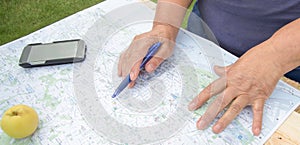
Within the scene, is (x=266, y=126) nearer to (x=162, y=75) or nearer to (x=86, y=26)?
(x=162, y=75)

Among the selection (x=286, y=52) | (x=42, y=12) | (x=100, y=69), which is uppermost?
(x=286, y=52)

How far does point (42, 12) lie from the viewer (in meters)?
→ 1.91

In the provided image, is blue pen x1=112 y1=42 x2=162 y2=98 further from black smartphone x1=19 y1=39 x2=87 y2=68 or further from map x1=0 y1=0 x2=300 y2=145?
black smartphone x1=19 y1=39 x2=87 y2=68

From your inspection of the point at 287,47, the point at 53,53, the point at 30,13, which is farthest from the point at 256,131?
the point at 30,13

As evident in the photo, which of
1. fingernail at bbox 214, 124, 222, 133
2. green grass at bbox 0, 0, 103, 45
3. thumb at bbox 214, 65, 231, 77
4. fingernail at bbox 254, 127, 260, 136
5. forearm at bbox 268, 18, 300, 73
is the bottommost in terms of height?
green grass at bbox 0, 0, 103, 45

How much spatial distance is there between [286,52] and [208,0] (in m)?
0.28

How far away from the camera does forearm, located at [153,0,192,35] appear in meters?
0.84

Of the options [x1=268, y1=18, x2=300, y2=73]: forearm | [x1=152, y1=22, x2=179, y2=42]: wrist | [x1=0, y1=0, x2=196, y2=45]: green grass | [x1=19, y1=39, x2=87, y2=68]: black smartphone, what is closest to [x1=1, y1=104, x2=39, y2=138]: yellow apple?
[x1=19, y1=39, x2=87, y2=68]: black smartphone

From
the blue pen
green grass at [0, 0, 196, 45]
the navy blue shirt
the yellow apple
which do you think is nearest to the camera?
the yellow apple

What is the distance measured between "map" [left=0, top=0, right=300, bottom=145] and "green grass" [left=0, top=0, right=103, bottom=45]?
1.05 metres

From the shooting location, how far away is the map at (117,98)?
621 mm

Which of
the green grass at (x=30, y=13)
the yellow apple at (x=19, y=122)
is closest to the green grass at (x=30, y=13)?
the green grass at (x=30, y=13)

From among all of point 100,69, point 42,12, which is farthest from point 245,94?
point 42,12

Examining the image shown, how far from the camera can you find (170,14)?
0.86 metres
